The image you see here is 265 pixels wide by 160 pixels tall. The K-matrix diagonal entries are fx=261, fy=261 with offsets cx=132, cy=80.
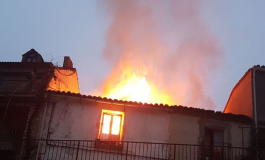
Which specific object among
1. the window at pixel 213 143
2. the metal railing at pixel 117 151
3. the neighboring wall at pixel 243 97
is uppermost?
the neighboring wall at pixel 243 97

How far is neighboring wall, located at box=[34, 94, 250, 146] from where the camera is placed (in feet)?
41.2

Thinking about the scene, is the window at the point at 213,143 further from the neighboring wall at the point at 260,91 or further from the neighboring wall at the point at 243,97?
the neighboring wall at the point at 260,91

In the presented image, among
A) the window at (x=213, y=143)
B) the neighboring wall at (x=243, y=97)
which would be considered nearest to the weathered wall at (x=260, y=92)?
the neighboring wall at (x=243, y=97)

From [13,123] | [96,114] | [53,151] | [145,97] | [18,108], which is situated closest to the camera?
[53,151]

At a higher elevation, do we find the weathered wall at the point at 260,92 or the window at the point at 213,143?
the weathered wall at the point at 260,92

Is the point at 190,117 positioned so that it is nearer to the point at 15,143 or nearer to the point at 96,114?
the point at 96,114

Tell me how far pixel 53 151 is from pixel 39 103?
2406 millimetres

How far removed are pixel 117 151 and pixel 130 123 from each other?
151 centimetres

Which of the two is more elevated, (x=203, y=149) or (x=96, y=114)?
(x=96, y=114)

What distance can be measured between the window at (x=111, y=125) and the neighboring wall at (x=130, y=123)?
21cm

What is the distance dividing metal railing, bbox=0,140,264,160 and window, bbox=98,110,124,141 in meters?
0.35

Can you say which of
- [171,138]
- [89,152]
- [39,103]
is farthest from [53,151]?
[171,138]

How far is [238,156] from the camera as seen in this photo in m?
13.0

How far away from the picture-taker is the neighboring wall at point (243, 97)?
1501 cm
